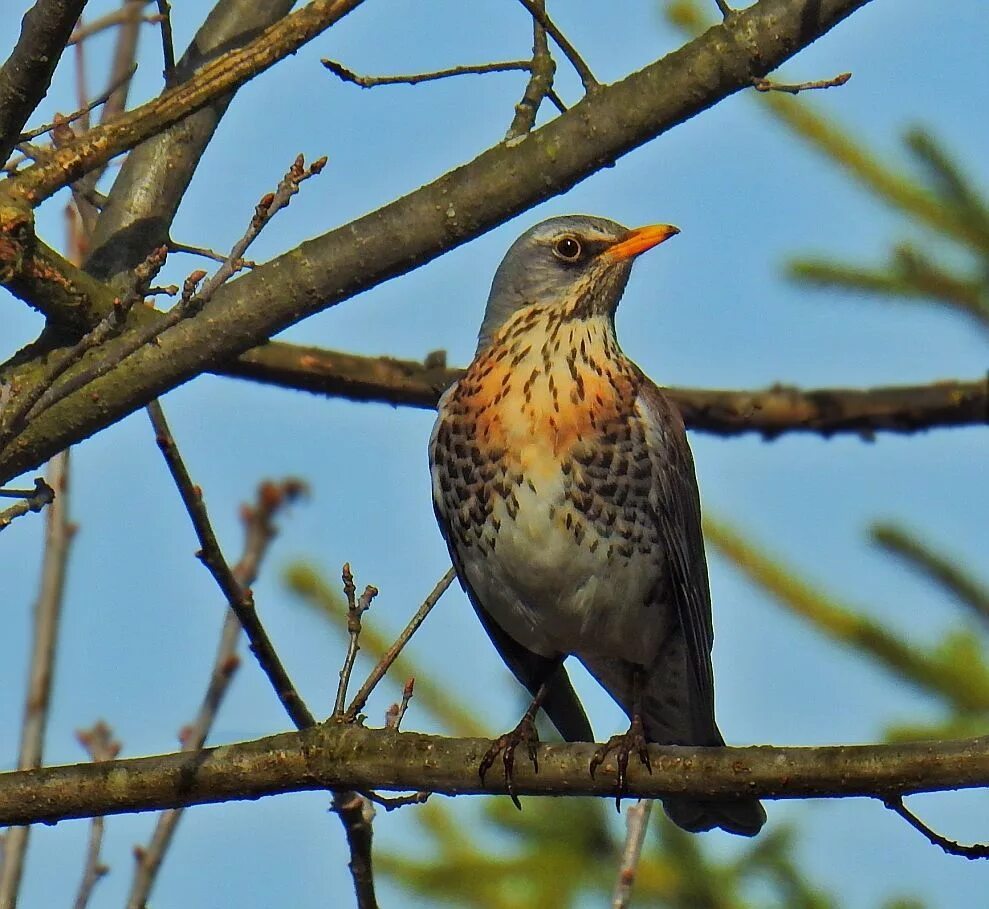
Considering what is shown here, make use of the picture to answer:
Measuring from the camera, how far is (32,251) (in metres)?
3.99

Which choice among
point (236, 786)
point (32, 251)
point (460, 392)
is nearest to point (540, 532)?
point (460, 392)

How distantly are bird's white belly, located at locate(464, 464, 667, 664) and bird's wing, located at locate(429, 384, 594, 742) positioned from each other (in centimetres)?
15

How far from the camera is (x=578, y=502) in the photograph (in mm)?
4832

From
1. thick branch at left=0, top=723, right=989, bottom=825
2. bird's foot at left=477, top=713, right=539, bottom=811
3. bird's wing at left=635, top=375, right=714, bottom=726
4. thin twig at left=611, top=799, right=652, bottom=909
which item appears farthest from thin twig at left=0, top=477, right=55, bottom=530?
bird's wing at left=635, top=375, right=714, bottom=726

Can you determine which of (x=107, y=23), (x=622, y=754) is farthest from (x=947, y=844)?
(x=107, y=23)

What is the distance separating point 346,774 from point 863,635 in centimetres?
211

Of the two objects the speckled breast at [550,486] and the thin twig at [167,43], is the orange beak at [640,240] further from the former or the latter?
the thin twig at [167,43]

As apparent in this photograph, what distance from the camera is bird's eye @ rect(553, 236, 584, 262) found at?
5469 millimetres

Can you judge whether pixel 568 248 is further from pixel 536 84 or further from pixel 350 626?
pixel 350 626

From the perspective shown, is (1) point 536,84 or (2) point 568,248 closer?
(1) point 536,84

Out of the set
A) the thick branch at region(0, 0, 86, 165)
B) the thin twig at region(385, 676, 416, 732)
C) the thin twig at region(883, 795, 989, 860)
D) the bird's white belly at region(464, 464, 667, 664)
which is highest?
the thick branch at region(0, 0, 86, 165)

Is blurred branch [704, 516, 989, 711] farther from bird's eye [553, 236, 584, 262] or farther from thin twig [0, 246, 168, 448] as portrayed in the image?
thin twig [0, 246, 168, 448]

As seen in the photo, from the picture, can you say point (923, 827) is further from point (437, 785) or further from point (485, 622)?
point (485, 622)

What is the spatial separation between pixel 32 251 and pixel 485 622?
2.20m
